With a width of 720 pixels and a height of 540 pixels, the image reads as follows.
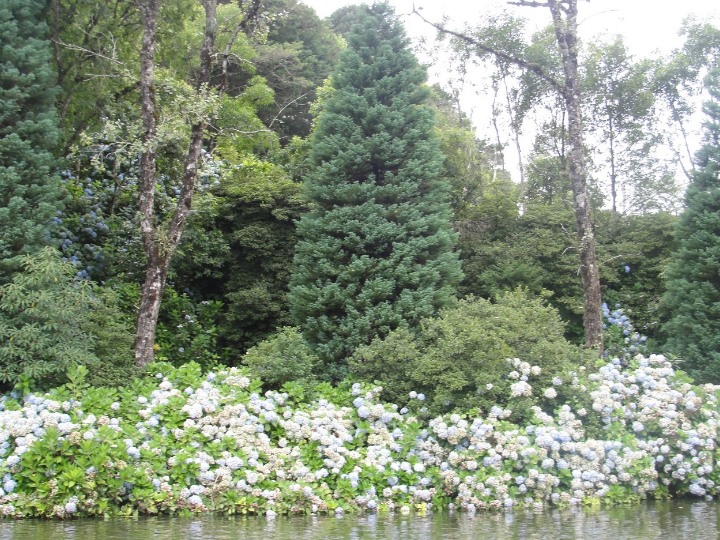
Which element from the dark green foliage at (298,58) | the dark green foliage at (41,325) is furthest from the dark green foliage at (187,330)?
the dark green foliage at (298,58)

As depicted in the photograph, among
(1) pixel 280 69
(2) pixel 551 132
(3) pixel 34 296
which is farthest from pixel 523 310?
(1) pixel 280 69

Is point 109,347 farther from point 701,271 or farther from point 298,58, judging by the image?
point 298,58

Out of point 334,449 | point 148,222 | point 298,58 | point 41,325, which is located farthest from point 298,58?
point 334,449

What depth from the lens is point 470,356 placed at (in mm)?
8227

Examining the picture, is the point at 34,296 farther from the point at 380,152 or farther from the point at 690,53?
the point at 690,53

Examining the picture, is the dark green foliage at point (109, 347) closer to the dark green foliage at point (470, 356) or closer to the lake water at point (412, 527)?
the lake water at point (412, 527)

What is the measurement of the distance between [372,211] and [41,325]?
4373 mm

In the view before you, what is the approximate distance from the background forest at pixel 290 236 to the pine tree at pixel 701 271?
3 centimetres

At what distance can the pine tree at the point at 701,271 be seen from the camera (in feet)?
35.2

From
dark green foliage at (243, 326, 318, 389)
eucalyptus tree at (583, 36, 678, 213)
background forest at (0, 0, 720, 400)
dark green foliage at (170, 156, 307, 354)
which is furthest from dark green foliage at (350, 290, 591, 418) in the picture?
eucalyptus tree at (583, 36, 678, 213)

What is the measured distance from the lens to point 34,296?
7.95 meters

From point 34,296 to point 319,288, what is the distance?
140 inches

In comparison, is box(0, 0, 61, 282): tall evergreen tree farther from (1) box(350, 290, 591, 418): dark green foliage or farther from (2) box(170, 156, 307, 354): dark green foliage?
(1) box(350, 290, 591, 418): dark green foliage

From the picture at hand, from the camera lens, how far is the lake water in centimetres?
554
